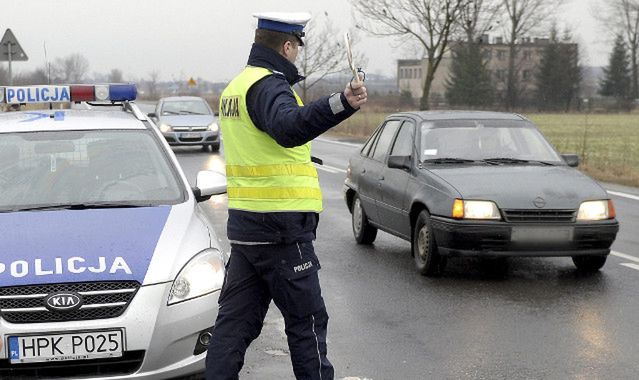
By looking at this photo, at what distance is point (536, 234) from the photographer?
8.28 metres

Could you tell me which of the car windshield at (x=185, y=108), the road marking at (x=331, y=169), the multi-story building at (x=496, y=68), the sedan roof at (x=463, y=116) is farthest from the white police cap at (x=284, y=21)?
the multi-story building at (x=496, y=68)

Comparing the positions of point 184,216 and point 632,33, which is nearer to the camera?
point 184,216

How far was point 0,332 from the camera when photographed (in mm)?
4605

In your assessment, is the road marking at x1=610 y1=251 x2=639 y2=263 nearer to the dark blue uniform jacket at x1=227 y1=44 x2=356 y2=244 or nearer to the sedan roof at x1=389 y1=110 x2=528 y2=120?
the sedan roof at x1=389 y1=110 x2=528 y2=120

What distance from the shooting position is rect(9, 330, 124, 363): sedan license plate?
462 centimetres

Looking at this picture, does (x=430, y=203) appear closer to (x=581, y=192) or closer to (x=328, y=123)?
(x=581, y=192)

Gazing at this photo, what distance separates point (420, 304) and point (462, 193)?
1167mm

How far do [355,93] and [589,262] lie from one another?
18.6 ft

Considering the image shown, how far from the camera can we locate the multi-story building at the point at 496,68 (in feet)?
317

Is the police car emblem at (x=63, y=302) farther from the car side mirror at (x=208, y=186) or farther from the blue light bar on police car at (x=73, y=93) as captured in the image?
the blue light bar on police car at (x=73, y=93)

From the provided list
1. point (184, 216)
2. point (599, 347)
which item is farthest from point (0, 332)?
point (599, 347)

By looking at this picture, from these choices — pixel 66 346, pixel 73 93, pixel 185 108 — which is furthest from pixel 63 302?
pixel 185 108

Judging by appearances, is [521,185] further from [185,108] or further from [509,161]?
[185,108]

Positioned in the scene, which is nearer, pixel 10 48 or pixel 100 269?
pixel 100 269
